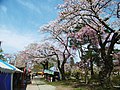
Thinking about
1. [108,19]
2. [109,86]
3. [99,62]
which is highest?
[108,19]

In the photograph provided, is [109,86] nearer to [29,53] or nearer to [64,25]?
[64,25]

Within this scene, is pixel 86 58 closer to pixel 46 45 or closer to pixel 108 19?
pixel 46 45

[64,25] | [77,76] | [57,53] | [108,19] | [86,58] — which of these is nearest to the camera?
[64,25]

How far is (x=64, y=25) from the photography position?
20.1 metres

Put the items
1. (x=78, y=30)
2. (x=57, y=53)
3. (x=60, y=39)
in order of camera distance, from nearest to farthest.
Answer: (x=78, y=30) → (x=60, y=39) → (x=57, y=53)

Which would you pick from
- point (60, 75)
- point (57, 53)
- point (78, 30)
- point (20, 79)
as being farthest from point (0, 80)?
point (60, 75)

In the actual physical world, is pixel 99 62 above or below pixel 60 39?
below

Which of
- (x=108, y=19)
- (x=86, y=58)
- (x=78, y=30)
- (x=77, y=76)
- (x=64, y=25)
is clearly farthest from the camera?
(x=77, y=76)

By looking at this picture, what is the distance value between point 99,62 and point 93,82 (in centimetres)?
623

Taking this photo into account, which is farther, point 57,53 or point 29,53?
point 29,53

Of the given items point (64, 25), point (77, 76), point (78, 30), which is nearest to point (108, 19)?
point (64, 25)

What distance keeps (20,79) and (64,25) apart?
1074 centimetres

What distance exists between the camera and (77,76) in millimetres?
46250

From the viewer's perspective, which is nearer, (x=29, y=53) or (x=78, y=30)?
(x=78, y=30)
